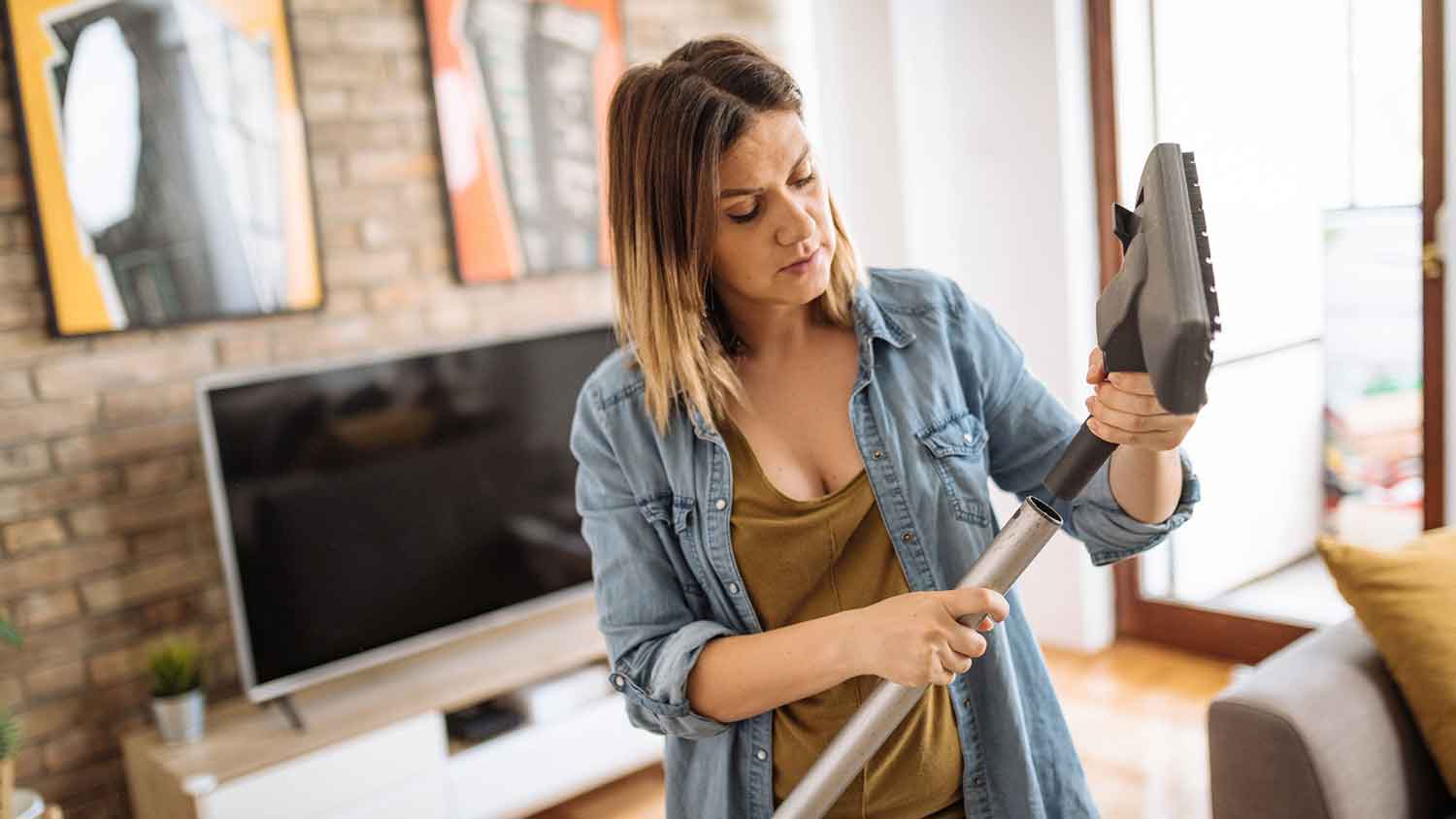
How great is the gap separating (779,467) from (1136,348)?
38 cm

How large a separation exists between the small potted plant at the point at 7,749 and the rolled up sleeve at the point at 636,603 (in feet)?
5.04

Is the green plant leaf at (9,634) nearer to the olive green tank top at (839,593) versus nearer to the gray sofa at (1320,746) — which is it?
the olive green tank top at (839,593)

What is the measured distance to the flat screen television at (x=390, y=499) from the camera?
2.59 metres

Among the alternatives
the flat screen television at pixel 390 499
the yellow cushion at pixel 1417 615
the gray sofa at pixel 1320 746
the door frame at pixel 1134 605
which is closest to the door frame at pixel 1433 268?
the door frame at pixel 1134 605

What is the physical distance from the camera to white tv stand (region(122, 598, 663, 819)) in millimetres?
2457

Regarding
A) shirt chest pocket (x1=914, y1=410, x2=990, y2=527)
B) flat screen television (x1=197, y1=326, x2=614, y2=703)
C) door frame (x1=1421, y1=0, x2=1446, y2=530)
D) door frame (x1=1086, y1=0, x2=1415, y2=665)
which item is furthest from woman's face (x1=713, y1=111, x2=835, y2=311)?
door frame (x1=1086, y1=0, x2=1415, y2=665)

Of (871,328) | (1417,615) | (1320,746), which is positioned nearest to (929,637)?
(871,328)

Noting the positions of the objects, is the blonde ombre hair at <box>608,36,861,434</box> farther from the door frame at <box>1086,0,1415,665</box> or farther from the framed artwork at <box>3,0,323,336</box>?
the door frame at <box>1086,0,1415,665</box>

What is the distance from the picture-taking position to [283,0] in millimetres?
2793

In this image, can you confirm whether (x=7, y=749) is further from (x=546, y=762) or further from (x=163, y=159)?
(x=163, y=159)

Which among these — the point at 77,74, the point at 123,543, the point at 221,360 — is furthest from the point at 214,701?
the point at 77,74

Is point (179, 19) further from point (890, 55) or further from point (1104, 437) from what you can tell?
point (1104, 437)

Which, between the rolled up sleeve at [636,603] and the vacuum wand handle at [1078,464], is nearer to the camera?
the vacuum wand handle at [1078,464]

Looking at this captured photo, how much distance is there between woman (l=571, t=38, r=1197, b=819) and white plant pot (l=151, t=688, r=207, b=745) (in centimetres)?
170
